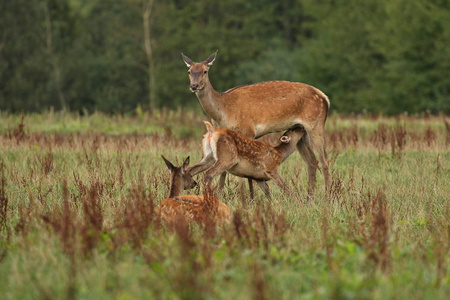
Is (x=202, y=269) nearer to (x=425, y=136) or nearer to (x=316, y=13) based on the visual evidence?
(x=425, y=136)

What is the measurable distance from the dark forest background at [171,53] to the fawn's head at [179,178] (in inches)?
1143

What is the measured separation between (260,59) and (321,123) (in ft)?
107

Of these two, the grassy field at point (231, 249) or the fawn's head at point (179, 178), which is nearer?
the grassy field at point (231, 249)

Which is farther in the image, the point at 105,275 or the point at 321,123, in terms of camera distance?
the point at 321,123

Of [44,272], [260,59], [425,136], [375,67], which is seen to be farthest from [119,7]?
[44,272]

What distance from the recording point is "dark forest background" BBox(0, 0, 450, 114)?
3941 centimetres

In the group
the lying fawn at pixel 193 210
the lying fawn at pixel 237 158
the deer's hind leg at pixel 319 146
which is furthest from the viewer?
the deer's hind leg at pixel 319 146

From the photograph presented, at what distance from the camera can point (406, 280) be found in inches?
175

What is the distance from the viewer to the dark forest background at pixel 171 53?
3941 cm

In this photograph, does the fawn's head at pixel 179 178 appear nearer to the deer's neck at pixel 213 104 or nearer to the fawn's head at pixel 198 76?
the deer's neck at pixel 213 104

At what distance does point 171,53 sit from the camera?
4291cm

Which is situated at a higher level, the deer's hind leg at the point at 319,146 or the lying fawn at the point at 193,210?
the deer's hind leg at the point at 319,146

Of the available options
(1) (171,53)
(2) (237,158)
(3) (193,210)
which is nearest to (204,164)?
(2) (237,158)

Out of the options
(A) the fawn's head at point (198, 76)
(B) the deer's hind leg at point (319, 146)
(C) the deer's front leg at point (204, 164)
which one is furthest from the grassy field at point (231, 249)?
(A) the fawn's head at point (198, 76)
